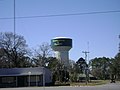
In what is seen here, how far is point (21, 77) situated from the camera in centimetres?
7988

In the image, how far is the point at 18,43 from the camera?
310 ft

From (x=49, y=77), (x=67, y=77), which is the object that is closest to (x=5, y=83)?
(x=49, y=77)

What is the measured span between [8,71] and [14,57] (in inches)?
573

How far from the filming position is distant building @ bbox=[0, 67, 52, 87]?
78375 millimetres

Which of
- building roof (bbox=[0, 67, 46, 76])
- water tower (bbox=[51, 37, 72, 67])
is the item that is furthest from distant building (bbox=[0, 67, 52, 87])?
water tower (bbox=[51, 37, 72, 67])

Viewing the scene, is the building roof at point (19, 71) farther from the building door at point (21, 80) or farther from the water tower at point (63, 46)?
the water tower at point (63, 46)

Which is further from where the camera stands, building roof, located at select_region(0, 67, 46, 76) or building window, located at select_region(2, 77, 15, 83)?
building window, located at select_region(2, 77, 15, 83)

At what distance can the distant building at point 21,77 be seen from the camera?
7838 cm

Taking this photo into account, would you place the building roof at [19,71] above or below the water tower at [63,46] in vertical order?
below

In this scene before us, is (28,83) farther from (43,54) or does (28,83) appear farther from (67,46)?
(67,46)

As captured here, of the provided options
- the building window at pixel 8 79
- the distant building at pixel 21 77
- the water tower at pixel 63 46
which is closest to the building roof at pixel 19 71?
the distant building at pixel 21 77

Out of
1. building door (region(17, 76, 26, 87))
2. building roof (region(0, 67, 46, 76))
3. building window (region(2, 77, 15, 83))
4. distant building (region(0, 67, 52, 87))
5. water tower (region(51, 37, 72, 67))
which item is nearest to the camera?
distant building (region(0, 67, 52, 87))

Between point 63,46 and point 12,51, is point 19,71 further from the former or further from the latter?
point 63,46

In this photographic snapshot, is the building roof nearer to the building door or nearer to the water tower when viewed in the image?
the building door
